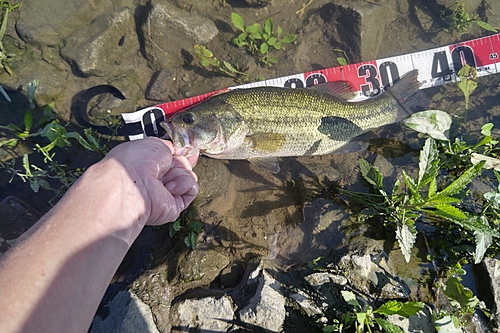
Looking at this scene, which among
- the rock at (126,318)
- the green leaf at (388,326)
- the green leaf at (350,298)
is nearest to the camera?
the green leaf at (388,326)

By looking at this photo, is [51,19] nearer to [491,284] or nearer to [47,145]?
[47,145]

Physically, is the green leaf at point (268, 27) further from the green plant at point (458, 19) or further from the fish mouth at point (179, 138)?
the green plant at point (458, 19)

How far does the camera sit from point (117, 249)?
7.41 ft

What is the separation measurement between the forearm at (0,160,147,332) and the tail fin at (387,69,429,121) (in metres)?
3.89

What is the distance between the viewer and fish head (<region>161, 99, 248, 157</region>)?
3740 mm

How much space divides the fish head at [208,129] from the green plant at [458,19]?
4.23m

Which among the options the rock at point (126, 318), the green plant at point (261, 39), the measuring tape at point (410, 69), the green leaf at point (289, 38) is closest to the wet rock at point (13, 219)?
the rock at point (126, 318)

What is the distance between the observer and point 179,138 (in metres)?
3.71

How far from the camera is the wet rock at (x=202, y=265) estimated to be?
12.2 feet

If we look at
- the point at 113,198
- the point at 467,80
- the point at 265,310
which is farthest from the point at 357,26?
the point at 113,198

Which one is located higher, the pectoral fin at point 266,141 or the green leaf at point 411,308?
the pectoral fin at point 266,141

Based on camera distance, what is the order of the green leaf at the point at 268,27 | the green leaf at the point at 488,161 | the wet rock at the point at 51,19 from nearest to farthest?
the green leaf at the point at 488,161 < the wet rock at the point at 51,19 < the green leaf at the point at 268,27

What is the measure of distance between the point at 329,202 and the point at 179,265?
220cm

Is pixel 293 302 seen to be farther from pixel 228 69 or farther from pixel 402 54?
pixel 402 54
